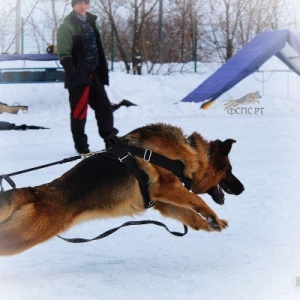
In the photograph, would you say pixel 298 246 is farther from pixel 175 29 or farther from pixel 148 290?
pixel 175 29

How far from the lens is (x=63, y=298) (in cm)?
291

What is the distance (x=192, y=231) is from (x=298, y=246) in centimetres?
68

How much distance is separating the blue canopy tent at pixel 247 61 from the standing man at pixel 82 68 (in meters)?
5.87

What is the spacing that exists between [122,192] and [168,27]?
13276mm

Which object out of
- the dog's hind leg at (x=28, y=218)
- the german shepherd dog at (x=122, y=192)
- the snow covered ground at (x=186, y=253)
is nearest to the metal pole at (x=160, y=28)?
the snow covered ground at (x=186, y=253)

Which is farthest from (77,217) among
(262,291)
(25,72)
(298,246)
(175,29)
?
(175,29)

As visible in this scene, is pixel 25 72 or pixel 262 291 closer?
pixel 262 291

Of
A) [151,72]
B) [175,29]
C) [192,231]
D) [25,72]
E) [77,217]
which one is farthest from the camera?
[151,72]

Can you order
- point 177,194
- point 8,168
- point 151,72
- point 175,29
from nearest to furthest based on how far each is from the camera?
point 177,194
point 8,168
point 175,29
point 151,72

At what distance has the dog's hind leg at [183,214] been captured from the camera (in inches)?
150

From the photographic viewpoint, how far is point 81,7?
726 cm

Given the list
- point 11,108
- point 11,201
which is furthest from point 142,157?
point 11,108

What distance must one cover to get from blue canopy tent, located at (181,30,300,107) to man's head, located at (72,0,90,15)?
6056mm

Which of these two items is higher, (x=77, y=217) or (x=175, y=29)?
(x=175, y=29)
